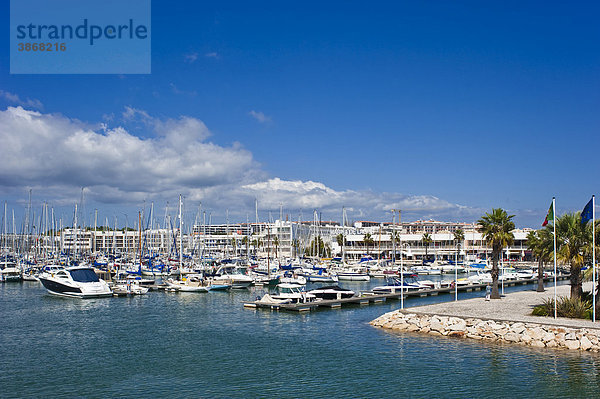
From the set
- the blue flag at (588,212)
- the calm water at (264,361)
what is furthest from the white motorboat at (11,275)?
the blue flag at (588,212)

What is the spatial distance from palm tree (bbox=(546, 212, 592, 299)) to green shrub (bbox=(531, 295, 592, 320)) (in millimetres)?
1800

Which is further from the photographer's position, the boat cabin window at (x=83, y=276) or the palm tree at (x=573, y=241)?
the boat cabin window at (x=83, y=276)

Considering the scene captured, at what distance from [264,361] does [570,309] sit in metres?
23.0

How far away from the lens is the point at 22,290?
7681 centimetres

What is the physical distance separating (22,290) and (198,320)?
4086 centimetres

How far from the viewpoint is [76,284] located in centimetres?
6344

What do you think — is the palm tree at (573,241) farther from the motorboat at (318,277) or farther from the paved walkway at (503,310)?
the motorboat at (318,277)

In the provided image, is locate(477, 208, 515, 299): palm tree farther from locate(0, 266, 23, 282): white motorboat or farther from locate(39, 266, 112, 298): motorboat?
locate(0, 266, 23, 282): white motorboat

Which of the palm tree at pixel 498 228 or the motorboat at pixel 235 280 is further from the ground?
the palm tree at pixel 498 228

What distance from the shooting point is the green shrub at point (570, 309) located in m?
38.5

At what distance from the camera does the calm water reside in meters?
27.0

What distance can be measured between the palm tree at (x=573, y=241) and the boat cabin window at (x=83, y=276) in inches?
2063

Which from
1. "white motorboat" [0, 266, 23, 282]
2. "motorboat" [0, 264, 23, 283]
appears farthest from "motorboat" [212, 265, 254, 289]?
"white motorboat" [0, 266, 23, 282]

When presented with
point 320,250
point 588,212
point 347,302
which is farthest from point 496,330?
point 320,250
